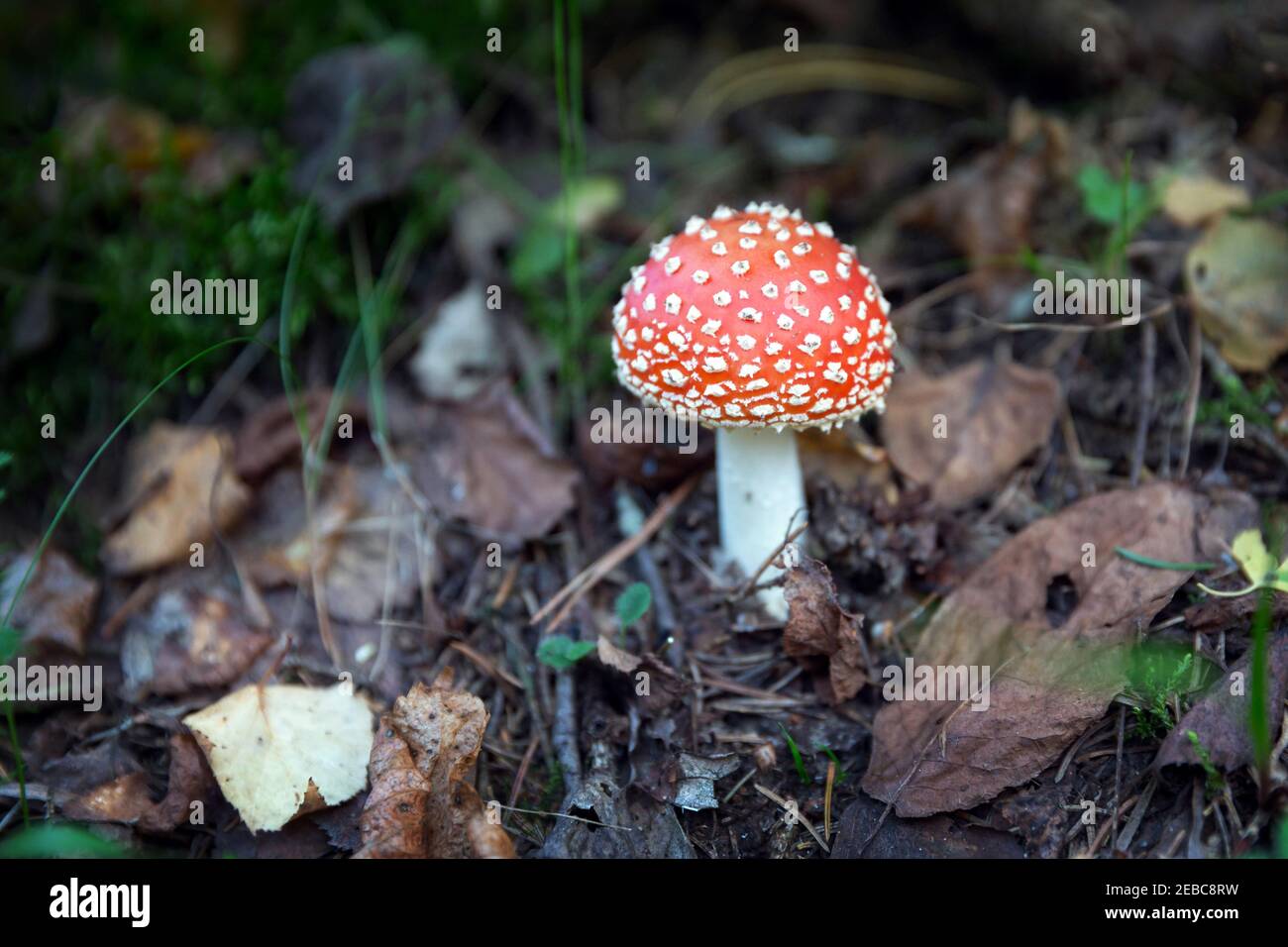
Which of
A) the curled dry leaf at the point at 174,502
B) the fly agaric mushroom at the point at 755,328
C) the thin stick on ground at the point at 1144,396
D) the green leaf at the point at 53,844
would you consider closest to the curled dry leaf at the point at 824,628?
the fly agaric mushroom at the point at 755,328

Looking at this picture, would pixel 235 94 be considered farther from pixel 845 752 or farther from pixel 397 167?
pixel 845 752

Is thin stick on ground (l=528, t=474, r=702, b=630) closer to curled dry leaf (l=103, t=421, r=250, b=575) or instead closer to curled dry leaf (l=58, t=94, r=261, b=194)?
curled dry leaf (l=103, t=421, r=250, b=575)

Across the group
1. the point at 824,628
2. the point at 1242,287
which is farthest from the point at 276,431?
the point at 1242,287

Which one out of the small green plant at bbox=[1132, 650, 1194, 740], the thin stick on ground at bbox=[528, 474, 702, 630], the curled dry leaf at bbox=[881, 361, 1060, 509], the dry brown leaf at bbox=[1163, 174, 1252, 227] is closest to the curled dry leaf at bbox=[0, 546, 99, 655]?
the thin stick on ground at bbox=[528, 474, 702, 630]

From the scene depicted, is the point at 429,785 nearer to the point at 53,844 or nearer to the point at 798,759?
the point at 53,844

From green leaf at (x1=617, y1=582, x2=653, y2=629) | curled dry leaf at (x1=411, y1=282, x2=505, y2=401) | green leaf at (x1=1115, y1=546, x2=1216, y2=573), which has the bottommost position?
green leaf at (x1=617, y1=582, x2=653, y2=629)

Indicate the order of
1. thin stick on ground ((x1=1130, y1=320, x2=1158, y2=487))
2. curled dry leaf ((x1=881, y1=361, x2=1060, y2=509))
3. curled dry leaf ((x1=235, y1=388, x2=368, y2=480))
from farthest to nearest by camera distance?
curled dry leaf ((x1=235, y1=388, x2=368, y2=480)) < curled dry leaf ((x1=881, y1=361, x2=1060, y2=509)) < thin stick on ground ((x1=1130, y1=320, x2=1158, y2=487))
